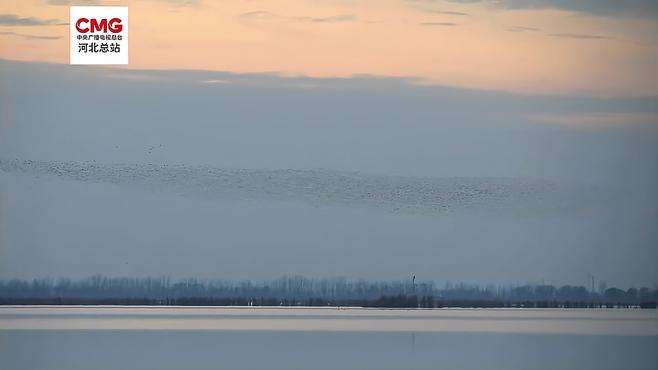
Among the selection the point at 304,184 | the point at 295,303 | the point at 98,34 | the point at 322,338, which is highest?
the point at 98,34

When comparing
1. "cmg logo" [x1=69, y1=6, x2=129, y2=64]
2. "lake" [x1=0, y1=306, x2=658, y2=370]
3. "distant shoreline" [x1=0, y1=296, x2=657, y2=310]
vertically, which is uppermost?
"cmg logo" [x1=69, y1=6, x2=129, y2=64]

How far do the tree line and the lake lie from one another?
58 mm

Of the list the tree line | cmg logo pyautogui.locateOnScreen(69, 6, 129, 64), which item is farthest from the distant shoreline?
cmg logo pyautogui.locateOnScreen(69, 6, 129, 64)

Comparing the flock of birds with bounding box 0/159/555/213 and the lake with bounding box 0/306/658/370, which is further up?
the flock of birds with bounding box 0/159/555/213

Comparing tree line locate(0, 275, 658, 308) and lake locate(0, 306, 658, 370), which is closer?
lake locate(0, 306, 658, 370)

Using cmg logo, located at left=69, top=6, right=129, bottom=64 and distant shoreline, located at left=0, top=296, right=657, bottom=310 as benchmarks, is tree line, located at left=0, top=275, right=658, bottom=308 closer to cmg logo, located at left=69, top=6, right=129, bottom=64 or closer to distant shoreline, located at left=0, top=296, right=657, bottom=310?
distant shoreline, located at left=0, top=296, right=657, bottom=310

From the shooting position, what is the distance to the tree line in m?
6.04

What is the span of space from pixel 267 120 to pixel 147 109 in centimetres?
72

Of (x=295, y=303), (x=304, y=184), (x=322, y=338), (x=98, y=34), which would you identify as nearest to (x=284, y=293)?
(x=295, y=303)

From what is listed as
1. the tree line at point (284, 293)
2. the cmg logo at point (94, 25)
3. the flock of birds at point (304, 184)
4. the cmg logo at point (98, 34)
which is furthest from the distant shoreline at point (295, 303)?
the cmg logo at point (94, 25)

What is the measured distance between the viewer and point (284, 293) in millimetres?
6137

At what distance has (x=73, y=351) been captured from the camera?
19.4 feet

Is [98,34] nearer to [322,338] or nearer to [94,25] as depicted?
[94,25]

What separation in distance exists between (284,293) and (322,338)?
1.16ft
